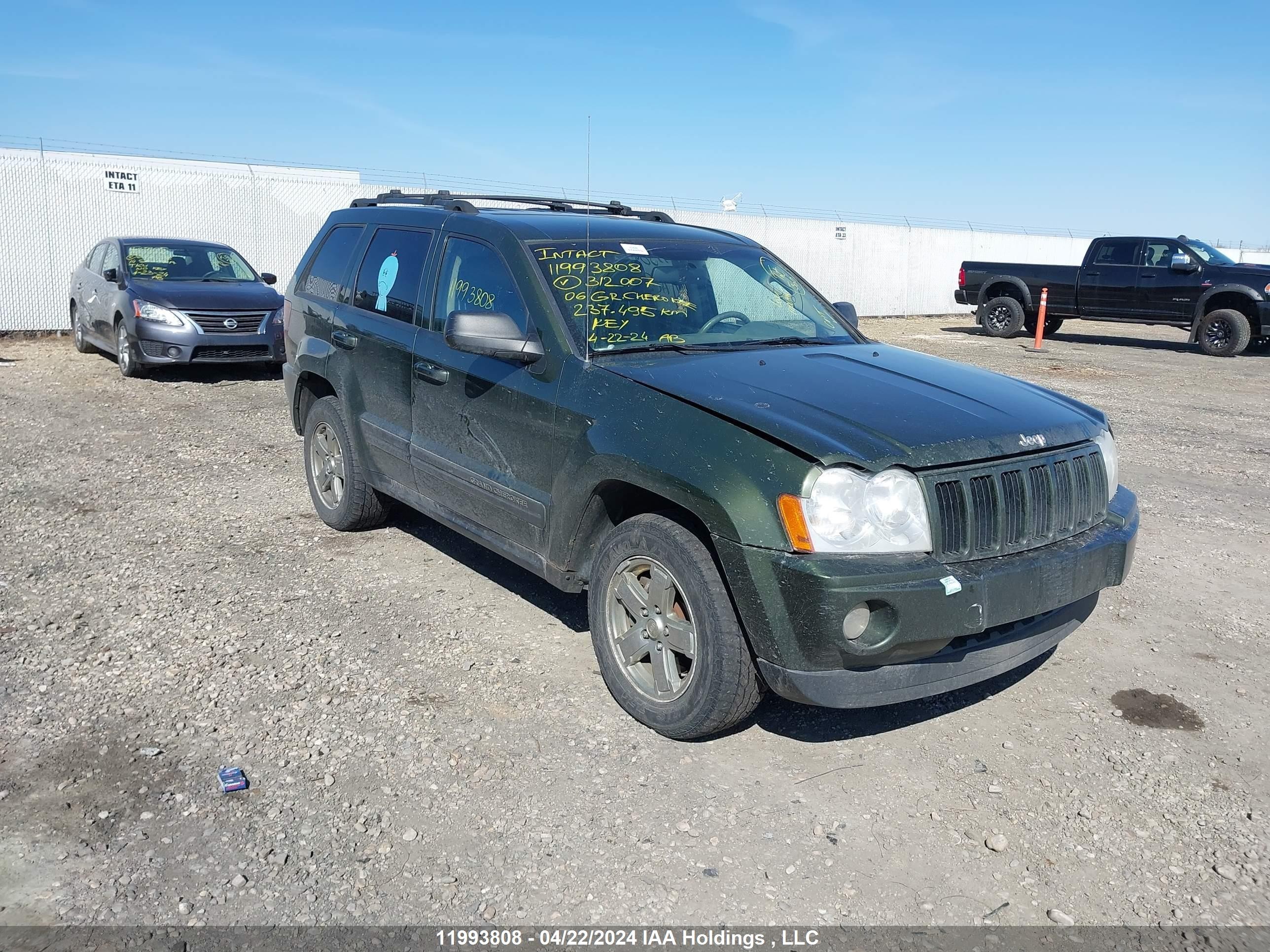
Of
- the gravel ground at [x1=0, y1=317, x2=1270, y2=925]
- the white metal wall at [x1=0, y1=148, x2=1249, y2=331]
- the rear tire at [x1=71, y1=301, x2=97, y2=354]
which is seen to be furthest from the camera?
the white metal wall at [x1=0, y1=148, x2=1249, y2=331]

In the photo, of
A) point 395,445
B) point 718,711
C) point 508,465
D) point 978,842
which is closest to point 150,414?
point 395,445

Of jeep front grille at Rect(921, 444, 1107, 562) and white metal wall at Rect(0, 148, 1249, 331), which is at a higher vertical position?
white metal wall at Rect(0, 148, 1249, 331)

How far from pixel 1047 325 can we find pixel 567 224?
19.0 metres

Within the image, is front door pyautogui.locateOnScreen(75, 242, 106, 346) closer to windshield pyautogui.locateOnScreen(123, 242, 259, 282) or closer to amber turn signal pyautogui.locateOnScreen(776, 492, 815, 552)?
windshield pyautogui.locateOnScreen(123, 242, 259, 282)

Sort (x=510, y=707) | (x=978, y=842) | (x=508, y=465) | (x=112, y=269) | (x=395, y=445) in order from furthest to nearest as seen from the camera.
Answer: (x=112, y=269) → (x=395, y=445) → (x=508, y=465) → (x=510, y=707) → (x=978, y=842)

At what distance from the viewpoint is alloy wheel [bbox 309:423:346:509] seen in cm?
598

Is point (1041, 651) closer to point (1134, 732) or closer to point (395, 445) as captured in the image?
point (1134, 732)

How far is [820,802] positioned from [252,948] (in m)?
1.75

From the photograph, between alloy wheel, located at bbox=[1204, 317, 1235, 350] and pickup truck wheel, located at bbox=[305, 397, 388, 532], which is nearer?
pickup truck wheel, located at bbox=[305, 397, 388, 532]

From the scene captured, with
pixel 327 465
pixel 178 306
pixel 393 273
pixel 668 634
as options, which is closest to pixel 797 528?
pixel 668 634

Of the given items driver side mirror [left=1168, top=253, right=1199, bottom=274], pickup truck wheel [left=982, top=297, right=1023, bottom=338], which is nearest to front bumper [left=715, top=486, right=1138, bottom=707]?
driver side mirror [left=1168, top=253, right=1199, bottom=274]

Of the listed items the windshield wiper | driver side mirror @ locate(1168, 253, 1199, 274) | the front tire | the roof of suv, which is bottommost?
the front tire

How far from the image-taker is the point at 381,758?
11.9 feet

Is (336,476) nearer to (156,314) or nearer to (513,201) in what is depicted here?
(513,201)
